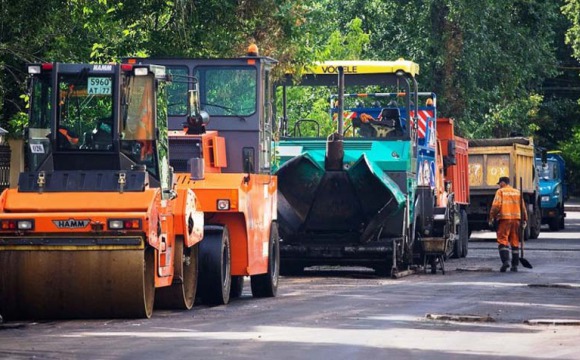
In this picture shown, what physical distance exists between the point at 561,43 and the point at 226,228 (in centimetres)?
6161

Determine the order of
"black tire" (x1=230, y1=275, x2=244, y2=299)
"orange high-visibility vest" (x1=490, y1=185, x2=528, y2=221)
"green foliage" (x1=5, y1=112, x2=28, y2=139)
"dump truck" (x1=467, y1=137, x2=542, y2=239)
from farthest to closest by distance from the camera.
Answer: "dump truck" (x1=467, y1=137, x2=542, y2=239), "orange high-visibility vest" (x1=490, y1=185, x2=528, y2=221), "green foliage" (x1=5, y1=112, x2=28, y2=139), "black tire" (x1=230, y1=275, x2=244, y2=299)

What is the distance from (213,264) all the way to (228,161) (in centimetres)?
205

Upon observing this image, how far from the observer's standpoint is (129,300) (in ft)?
52.0

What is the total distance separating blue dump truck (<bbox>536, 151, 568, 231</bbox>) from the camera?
1901 inches

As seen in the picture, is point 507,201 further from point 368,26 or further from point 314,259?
point 368,26

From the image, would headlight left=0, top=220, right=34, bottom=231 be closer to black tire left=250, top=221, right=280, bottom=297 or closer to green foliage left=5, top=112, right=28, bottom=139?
black tire left=250, top=221, right=280, bottom=297

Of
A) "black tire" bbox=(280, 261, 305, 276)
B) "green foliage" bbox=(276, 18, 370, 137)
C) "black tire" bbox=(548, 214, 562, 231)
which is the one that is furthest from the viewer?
"black tire" bbox=(548, 214, 562, 231)

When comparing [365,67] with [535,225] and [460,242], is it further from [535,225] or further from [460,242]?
[535,225]

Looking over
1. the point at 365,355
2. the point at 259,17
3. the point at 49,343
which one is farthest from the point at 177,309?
the point at 259,17

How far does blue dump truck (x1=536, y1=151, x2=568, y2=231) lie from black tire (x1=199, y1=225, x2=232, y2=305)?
96.6 ft

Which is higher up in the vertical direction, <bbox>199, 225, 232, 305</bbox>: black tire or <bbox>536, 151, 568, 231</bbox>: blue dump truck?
<bbox>536, 151, 568, 231</bbox>: blue dump truck

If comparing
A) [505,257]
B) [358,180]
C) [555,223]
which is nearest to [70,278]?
[358,180]

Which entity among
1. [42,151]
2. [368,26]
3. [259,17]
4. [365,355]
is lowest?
[365,355]

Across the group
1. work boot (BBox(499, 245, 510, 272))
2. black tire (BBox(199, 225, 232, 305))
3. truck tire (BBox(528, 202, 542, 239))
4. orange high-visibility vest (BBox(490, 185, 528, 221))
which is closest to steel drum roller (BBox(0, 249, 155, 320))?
black tire (BBox(199, 225, 232, 305))
